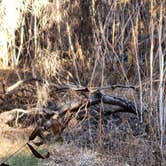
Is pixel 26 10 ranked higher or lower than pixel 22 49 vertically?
higher

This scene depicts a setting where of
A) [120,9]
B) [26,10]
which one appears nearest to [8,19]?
[26,10]

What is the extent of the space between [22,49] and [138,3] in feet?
7.00

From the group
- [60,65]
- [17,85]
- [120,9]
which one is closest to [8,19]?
[60,65]

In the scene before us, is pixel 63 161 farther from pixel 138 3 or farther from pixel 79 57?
pixel 138 3

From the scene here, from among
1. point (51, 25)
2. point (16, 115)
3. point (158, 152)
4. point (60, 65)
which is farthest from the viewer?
point (51, 25)

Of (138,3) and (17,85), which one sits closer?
(17,85)

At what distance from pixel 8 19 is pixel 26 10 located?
0.32 m

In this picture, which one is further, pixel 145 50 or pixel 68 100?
pixel 145 50

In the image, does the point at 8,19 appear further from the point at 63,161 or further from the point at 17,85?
the point at 63,161

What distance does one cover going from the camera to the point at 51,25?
7855 mm

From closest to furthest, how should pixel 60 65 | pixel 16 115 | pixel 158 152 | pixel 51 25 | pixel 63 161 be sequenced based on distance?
pixel 158 152 < pixel 63 161 < pixel 16 115 < pixel 60 65 < pixel 51 25

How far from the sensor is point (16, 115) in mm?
Result: 5395

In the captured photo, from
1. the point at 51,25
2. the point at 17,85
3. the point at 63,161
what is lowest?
the point at 63,161

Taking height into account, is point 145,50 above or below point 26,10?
below
